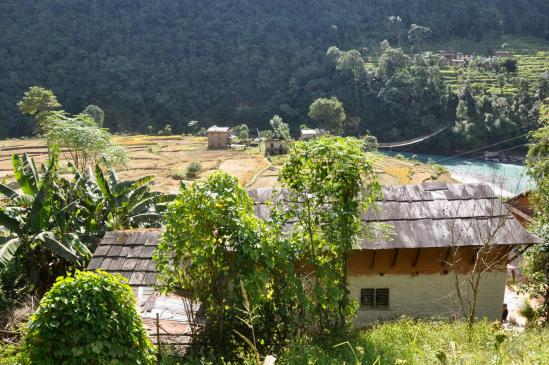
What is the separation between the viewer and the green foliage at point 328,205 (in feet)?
20.4

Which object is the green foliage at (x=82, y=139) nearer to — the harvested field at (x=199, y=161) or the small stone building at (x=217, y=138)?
the harvested field at (x=199, y=161)

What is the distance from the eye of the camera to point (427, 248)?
8781mm

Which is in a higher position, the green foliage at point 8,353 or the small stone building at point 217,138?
the green foliage at point 8,353

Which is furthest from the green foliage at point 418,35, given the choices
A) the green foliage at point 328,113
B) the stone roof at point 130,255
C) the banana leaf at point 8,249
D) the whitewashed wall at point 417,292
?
the banana leaf at point 8,249

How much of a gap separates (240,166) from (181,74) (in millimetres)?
40356

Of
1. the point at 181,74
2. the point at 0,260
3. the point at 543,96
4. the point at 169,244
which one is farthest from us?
the point at 181,74

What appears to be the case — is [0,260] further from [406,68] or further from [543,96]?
[406,68]

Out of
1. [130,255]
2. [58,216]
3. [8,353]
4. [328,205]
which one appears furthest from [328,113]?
[8,353]

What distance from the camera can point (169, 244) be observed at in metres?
6.16

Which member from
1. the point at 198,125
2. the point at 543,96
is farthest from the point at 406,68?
the point at 198,125

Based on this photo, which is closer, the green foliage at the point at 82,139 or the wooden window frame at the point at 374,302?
the wooden window frame at the point at 374,302

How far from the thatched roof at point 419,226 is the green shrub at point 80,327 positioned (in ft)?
8.48

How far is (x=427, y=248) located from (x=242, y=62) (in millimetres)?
75570

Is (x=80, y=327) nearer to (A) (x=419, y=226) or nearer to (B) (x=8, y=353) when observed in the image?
(B) (x=8, y=353)
